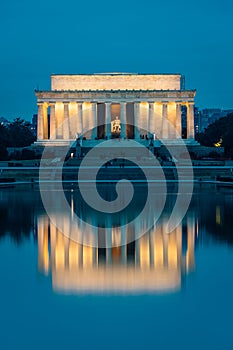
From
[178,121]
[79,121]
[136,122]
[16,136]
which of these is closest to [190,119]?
[178,121]

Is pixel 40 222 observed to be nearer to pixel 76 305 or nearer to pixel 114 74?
pixel 76 305

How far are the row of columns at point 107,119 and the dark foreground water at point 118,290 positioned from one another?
55771mm

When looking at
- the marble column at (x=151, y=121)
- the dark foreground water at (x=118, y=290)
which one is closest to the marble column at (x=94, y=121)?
the marble column at (x=151, y=121)

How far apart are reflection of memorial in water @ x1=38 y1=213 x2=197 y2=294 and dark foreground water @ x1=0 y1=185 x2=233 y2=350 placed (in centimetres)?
2

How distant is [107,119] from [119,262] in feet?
204

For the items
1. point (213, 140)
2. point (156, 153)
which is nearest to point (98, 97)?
point (156, 153)

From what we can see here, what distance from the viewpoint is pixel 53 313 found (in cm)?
1004

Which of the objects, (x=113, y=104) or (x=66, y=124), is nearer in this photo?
(x=66, y=124)

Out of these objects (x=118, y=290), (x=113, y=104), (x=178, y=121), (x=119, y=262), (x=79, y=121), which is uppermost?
(x=113, y=104)

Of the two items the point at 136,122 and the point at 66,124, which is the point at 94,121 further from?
the point at 136,122

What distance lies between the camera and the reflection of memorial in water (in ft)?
38.7

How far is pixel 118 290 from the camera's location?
11375 mm

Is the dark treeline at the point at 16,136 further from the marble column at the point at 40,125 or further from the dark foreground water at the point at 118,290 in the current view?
the dark foreground water at the point at 118,290

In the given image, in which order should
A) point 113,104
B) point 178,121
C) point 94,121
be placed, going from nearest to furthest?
point 178,121
point 94,121
point 113,104
